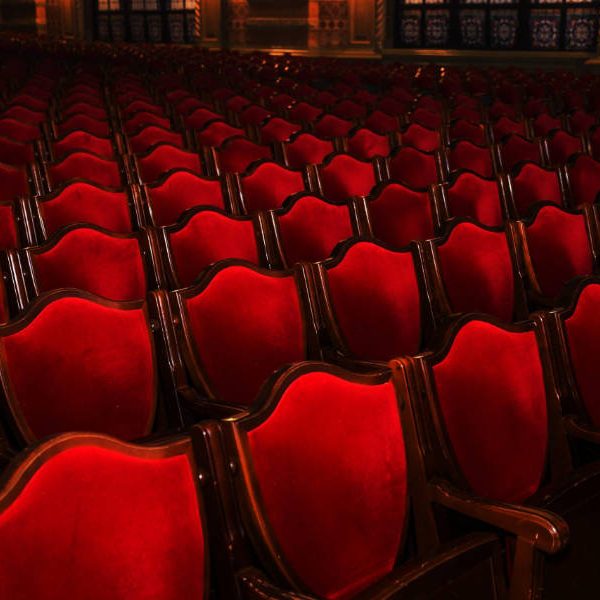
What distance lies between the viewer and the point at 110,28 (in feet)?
70.3

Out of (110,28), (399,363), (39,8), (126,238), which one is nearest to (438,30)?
(110,28)

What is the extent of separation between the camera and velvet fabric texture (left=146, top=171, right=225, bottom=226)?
377 cm

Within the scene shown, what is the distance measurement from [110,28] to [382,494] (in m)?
21.7

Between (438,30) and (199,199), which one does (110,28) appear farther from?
(199,199)

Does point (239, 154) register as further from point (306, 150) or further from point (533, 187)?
point (533, 187)

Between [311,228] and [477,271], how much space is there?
745 millimetres

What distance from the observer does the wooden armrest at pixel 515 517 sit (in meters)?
1.49

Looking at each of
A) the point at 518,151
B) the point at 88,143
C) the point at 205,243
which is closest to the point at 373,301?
the point at 205,243

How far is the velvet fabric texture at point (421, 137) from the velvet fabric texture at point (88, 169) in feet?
7.19

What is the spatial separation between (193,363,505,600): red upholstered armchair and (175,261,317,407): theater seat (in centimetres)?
68

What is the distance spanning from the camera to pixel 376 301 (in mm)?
2764

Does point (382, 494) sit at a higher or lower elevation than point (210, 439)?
lower

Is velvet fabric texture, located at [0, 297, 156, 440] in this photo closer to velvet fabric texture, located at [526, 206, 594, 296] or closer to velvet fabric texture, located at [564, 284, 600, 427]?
velvet fabric texture, located at [564, 284, 600, 427]

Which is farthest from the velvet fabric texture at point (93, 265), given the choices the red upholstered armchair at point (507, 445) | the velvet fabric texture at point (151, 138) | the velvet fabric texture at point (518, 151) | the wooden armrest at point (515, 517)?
the velvet fabric texture at point (518, 151)
